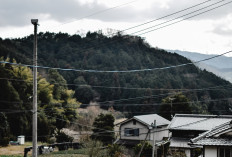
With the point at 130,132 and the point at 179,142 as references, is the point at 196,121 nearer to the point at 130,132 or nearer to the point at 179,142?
the point at 179,142

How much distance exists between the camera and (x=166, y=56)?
7394 cm

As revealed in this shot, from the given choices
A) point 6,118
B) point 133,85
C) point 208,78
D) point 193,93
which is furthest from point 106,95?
point 6,118

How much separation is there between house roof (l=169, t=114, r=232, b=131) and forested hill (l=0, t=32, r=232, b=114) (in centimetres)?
1989

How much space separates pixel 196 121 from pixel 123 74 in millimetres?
38069

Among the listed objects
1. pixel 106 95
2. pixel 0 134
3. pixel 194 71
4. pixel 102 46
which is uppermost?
pixel 102 46

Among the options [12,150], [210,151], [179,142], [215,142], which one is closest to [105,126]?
[179,142]

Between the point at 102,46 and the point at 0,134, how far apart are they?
172ft

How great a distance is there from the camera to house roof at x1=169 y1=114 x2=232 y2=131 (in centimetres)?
2558

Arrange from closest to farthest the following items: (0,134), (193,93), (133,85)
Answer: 1. (0,134)
2. (193,93)
3. (133,85)

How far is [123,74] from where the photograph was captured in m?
64.6

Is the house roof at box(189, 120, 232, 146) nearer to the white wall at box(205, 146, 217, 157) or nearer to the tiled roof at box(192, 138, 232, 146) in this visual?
the tiled roof at box(192, 138, 232, 146)

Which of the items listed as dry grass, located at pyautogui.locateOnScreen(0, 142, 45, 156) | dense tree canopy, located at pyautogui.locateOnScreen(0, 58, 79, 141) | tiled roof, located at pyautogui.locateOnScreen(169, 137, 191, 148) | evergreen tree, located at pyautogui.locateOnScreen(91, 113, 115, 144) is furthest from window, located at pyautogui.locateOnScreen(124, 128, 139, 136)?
dry grass, located at pyautogui.locateOnScreen(0, 142, 45, 156)

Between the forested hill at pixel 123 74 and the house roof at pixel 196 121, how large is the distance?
19.9 m

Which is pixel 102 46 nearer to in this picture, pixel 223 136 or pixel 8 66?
pixel 8 66
